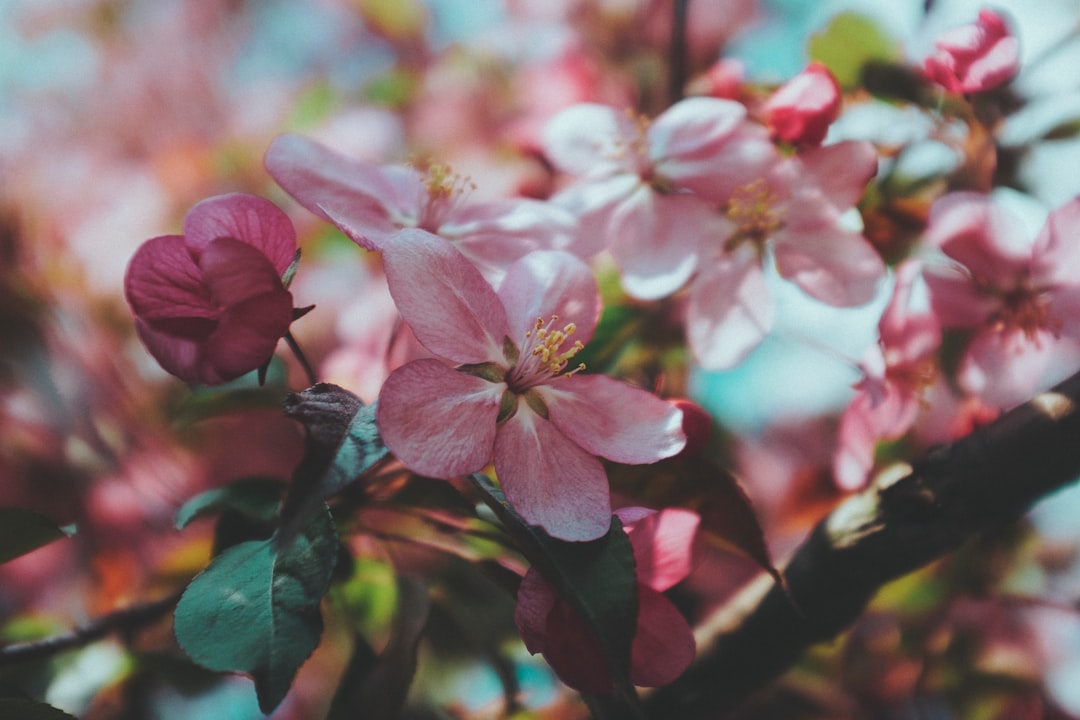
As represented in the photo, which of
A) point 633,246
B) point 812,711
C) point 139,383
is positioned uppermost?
point 633,246

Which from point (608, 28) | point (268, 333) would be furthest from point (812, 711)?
point (608, 28)

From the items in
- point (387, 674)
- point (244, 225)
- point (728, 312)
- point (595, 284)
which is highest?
point (244, 225)

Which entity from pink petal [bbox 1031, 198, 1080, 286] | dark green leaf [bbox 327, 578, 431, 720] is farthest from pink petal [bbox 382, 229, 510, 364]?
pink petal [bbox 1031, 198, 1080, 286]

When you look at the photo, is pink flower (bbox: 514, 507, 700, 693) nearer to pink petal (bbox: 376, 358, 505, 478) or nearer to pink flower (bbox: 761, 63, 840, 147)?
pink petal (bbox: 376, 358, 505, 478)

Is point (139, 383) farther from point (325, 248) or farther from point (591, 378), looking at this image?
point (591, 378)

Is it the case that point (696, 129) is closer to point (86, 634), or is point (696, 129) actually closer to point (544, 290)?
point (544, 290)

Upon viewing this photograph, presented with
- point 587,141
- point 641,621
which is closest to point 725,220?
point 587,141
